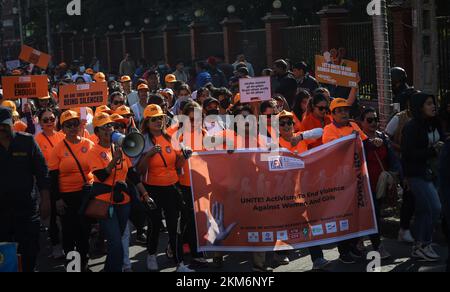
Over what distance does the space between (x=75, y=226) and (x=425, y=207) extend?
11.9 feet

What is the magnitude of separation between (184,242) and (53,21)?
41.1 m

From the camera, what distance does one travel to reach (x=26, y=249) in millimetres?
8320

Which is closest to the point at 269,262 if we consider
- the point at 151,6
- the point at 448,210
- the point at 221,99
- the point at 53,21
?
the point at 448,210

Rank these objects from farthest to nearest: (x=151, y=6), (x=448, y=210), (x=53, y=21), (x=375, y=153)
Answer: (x=53, y=21) < (x=151, y=6) < (x=375, y=153) < (x=448, y=210)

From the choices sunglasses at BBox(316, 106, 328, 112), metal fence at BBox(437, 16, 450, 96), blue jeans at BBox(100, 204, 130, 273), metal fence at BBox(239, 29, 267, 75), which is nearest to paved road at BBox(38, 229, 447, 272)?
blue jeans at BBox(100, 204, 130, 273)

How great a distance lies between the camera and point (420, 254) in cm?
969

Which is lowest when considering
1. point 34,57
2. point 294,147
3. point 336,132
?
point 294,147

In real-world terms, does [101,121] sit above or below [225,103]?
above

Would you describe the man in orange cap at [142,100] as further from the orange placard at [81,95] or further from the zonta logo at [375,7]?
the zonta logo at [375,7]

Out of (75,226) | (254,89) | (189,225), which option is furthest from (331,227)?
(254,89)

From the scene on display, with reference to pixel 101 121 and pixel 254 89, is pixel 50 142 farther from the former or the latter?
pixel 254 89

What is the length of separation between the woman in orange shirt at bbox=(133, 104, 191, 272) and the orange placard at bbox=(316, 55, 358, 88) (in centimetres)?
384

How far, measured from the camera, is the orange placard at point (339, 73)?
41.9 feet

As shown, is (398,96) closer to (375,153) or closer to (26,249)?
(375,153)
